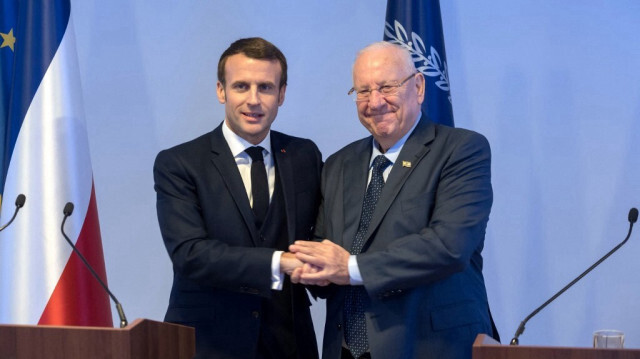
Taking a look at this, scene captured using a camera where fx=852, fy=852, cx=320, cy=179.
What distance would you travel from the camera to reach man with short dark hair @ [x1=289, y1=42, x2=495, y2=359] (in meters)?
3.03

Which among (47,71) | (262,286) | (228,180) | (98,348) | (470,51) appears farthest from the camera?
(470,51)

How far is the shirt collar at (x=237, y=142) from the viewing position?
3510mm

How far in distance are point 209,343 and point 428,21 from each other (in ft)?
6.85

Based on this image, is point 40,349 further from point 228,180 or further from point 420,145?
point 420,145

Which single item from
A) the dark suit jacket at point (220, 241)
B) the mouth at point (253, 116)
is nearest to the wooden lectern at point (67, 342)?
the dark suit jacket at point (220, 241)

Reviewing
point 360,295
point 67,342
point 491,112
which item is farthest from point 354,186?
point 491,112

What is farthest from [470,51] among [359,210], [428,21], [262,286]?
[262,286]

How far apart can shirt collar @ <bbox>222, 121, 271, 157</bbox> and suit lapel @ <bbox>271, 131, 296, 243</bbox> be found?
4 cm

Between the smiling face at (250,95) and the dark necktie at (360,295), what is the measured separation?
0.52 meters

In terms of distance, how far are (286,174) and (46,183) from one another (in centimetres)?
131

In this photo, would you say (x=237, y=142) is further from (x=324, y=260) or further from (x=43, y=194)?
(x=43, y=194)

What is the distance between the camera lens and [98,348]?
8.46 ft

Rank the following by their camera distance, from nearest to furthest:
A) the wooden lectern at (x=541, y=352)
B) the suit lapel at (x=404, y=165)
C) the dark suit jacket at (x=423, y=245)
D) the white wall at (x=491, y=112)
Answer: the wooden lectern at (x=541, y=352), the dark suit jacket at (x=423, y=245), the suit lapel at (x=404, y=165), the white wall at (x=491, y=112)

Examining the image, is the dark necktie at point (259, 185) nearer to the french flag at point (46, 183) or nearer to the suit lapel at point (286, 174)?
the suit lapel at point (286, 174)
